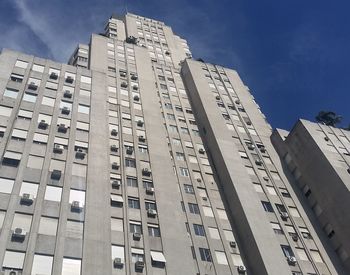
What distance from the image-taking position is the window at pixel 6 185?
2811cm

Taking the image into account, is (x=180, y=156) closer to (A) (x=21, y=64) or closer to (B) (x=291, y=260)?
(B) (x=291, y=260)

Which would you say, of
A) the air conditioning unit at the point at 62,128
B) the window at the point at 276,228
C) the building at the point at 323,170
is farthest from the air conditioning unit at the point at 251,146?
the air conditioning unit at the point at 62,128

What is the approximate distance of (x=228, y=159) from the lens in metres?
40.3

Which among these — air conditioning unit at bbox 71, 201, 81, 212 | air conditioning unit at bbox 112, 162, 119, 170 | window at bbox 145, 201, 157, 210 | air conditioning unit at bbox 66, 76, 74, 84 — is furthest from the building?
air conditioning unit at bbox 66, 76, 74, 84

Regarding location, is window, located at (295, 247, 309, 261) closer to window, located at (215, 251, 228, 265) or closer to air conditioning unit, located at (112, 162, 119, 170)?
window, located at (215, 251, 228, 265)

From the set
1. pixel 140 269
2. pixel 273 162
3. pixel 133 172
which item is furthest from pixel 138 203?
pixel 273 162

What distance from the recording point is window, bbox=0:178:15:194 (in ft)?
92.2

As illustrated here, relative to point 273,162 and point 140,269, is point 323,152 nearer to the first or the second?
point 273,162

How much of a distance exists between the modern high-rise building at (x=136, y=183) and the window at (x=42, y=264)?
54mm

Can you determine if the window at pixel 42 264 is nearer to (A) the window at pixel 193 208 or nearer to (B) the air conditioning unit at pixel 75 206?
(B) the air conditioning unit at pixel 75 206

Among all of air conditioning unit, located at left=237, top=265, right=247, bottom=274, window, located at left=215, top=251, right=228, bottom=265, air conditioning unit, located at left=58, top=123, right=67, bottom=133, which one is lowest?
air conditioning unit, located at left=237, top=265, right=247, bottom=274

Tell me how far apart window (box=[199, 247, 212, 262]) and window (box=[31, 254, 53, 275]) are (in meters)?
10.6

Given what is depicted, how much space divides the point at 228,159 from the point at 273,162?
17.7ft

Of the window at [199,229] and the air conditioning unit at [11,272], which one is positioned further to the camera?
the window at [199,229]
